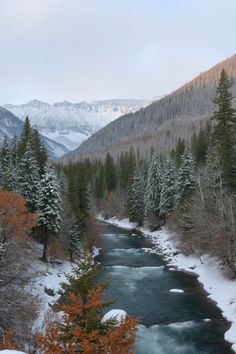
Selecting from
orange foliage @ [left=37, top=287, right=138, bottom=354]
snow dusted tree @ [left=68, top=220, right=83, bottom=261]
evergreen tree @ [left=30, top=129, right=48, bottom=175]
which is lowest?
snow dusted tree @ [left=68, top=220, right=83, bottom=261]

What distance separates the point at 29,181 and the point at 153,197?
33.1 metres

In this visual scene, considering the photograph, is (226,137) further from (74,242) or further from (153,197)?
(153,197)

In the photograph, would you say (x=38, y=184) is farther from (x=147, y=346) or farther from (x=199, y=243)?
(x=147, y=346)

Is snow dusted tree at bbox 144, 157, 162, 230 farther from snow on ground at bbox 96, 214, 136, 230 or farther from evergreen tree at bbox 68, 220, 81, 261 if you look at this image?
evergreen tree at bbox 68, 220, 81, 261

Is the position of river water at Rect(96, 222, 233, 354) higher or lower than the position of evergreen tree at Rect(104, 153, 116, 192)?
lower

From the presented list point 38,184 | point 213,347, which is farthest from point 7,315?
point 38,184

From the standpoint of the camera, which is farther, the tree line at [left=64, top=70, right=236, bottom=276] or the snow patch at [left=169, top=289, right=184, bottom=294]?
the tree line at [left=64, top=70, right=236, bottom=276]

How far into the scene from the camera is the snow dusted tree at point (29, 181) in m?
48.3

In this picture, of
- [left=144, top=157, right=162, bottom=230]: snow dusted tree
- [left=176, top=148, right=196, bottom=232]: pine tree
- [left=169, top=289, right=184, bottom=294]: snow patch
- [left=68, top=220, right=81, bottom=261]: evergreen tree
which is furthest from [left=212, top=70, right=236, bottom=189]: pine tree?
[left=144, top=157, right=162, bottom=230]: snow dusted tree

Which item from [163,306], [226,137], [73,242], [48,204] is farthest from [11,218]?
[226,137]

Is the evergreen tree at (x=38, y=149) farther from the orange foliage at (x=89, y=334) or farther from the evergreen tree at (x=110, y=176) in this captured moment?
the evergreen tree at (x=110, y=176)

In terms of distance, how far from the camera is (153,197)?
255ft

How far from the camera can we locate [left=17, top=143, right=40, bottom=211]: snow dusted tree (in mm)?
48312

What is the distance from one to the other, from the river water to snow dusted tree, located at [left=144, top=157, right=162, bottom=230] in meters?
20.1
